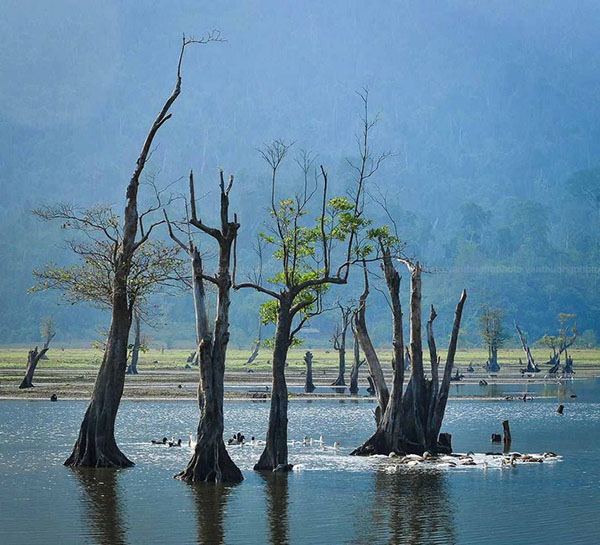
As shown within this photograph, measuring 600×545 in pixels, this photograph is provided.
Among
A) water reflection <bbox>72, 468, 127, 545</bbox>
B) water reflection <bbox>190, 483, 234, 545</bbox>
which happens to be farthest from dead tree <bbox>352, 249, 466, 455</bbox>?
water reflection <bbox>72, 468, 127, 545</bbox>

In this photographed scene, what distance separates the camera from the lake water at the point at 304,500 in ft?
92.4

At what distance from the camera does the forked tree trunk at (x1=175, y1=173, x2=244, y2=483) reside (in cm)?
3503

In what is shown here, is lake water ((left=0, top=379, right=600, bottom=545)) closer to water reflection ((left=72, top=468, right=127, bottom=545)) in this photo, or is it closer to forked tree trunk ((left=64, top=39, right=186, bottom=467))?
water reflection ((left=72, top=468, right=127, bottom=545))

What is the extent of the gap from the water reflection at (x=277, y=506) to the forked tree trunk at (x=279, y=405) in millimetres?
→ 599

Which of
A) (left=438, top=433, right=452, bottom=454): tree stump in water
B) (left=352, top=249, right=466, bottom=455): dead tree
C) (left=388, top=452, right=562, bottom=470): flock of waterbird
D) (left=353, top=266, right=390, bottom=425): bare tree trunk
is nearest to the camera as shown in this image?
(left=388, top=452, right=562, bottom=470): flock of waterbird

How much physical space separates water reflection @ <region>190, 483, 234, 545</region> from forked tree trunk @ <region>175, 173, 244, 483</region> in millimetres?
587

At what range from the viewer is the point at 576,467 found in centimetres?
4431

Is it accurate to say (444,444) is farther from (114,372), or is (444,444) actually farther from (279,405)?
(114,372)

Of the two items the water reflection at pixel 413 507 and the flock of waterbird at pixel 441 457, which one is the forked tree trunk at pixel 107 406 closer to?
the flock of waterbird at pixel 441 457

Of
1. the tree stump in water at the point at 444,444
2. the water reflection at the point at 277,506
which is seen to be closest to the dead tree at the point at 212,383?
the water reflection at the point at 277,506

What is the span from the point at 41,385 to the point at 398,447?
58.3 meters

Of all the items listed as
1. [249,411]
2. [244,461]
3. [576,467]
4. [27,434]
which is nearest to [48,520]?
[244,461]

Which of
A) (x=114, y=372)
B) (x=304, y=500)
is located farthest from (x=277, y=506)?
(x=114, y=372)

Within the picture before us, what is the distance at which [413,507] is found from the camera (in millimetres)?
32312
